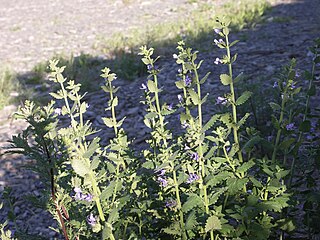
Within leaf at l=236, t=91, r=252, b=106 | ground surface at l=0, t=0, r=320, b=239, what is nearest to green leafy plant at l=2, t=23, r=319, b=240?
leaf at l=236, t=91, r=252, b=106

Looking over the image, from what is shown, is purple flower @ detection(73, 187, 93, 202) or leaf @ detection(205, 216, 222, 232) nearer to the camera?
purple flower @ detection(73, 187, 93, 202)

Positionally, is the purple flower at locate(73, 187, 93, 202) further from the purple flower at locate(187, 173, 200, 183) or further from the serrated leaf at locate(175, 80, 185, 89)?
the serrated leaf at locate(175, 80, 185, 89)

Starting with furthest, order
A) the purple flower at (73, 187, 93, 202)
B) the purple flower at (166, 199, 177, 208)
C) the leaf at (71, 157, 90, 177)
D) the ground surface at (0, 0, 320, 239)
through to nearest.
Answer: the ground surface at (0, 0, 320, 239)
the purple flower at (166, 199, 177, 208)
the purple flower at (73, 187, 93, 202)
the leaf at (71, 157, 90, 177)

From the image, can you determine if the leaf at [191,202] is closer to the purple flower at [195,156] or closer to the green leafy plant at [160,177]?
the green leafy plant at [160,177]

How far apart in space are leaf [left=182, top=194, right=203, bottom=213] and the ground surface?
1173mm

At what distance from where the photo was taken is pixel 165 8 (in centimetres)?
919

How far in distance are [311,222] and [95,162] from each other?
1132 mm

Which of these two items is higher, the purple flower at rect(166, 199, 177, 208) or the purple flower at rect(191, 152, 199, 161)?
the purple flower at rect(191, 152, 199, 161)

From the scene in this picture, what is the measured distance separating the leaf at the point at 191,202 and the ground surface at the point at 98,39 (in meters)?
1.17

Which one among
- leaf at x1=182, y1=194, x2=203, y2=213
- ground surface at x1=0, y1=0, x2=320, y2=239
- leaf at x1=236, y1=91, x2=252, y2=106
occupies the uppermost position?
leaf at x1=236, y1=91, x2=252, y2=106

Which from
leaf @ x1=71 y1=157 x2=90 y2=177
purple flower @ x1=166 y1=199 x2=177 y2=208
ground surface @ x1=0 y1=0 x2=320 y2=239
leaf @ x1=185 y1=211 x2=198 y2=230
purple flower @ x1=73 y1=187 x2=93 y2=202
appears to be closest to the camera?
leaf @ x1=71 y1=157 x2=90 y2=177

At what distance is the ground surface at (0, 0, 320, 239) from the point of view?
13.3 feet

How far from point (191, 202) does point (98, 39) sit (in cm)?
602

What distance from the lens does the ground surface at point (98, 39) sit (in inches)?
159
